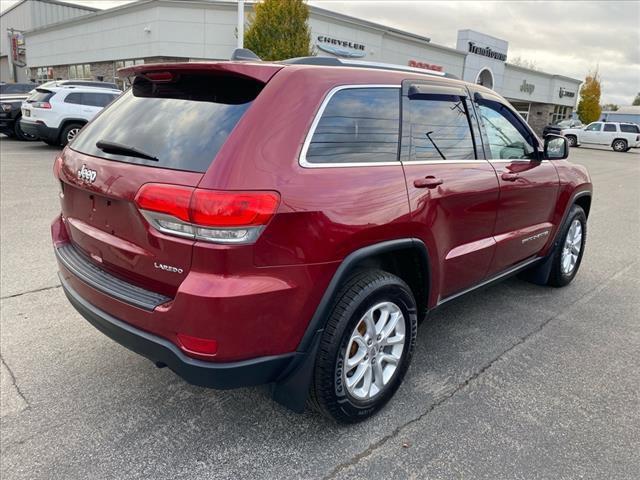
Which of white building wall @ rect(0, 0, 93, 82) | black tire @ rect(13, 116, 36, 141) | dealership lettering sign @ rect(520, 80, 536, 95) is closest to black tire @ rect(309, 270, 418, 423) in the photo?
black tire @ rect(13, 116, 36, 141)

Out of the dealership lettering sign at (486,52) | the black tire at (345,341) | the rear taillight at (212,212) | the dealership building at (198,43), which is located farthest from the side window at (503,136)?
the dealership lettering sign at (486,52)

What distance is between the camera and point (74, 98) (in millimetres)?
13578

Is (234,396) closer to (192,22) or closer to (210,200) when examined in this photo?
(210,200)

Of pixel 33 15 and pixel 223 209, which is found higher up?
pixel 33 15

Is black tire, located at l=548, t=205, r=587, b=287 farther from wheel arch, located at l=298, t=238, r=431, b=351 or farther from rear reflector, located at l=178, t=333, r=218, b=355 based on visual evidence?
rear reflector, located at l=178, t=333, r=218, b=355

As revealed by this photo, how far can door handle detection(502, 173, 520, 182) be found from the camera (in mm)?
3549

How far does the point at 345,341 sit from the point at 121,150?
1416 millimetres

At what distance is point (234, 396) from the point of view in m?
2.89

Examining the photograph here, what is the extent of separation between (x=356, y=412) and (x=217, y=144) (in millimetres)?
1509

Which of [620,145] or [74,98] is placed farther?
[620,145]

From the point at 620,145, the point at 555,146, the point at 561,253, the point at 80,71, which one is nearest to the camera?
the point at 555,146

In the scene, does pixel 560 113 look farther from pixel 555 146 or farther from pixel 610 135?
pixel 555 146

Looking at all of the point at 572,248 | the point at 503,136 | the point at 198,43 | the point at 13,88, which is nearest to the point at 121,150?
the point at 503,136

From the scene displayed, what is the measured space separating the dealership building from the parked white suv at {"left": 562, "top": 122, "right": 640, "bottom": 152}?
8152 mm
